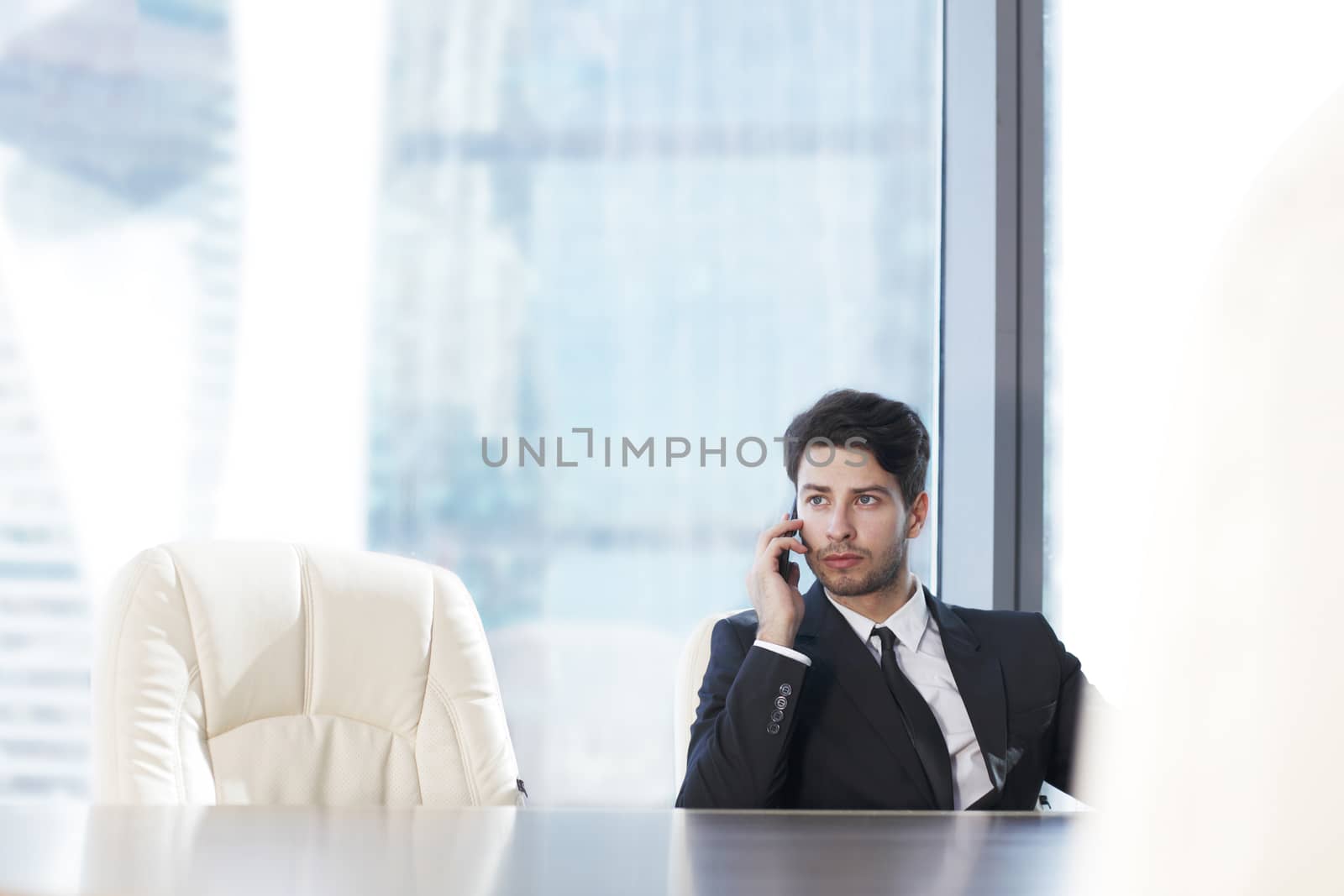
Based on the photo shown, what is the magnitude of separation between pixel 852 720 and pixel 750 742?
19 cm

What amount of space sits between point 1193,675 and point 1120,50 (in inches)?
95.8

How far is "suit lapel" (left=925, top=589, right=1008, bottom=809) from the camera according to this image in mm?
1599

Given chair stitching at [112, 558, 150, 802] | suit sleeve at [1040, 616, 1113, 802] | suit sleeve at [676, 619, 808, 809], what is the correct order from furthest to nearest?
suit sleeve at [1040, 616, 1113, 802], suit sleeve at [676, 619, 808, 809], chair stitching at [112, 558, 150, 802]

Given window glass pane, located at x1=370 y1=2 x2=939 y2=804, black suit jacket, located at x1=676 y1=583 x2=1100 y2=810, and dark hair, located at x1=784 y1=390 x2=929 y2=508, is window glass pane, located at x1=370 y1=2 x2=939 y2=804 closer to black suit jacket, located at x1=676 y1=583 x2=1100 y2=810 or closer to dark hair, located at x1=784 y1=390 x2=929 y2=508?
dark hair, located at x1=784 y1=390 x2=929 y2=508

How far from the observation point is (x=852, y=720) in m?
1.63

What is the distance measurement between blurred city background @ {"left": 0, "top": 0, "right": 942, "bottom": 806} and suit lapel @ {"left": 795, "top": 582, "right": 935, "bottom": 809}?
0.69 metres

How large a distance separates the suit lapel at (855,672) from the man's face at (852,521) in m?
0.07

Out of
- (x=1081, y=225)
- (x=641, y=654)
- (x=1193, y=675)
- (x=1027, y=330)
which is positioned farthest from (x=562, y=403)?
(x=1193, y=675)

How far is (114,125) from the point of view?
2.48 metres

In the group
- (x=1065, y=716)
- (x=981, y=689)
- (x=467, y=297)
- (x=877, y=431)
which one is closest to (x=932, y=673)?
(x=981, y=689)

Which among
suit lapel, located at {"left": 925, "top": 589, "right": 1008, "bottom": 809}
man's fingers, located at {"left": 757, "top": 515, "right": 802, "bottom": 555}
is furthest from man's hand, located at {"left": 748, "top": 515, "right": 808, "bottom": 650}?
suit lapel, located at {"left": 925, "top": 589, "right": 1008, "bottom": 809}

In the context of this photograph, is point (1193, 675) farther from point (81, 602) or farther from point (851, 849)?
point (81, 602)

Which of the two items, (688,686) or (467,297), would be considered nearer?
(688,686)

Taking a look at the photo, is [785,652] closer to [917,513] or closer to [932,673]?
[932,673]
